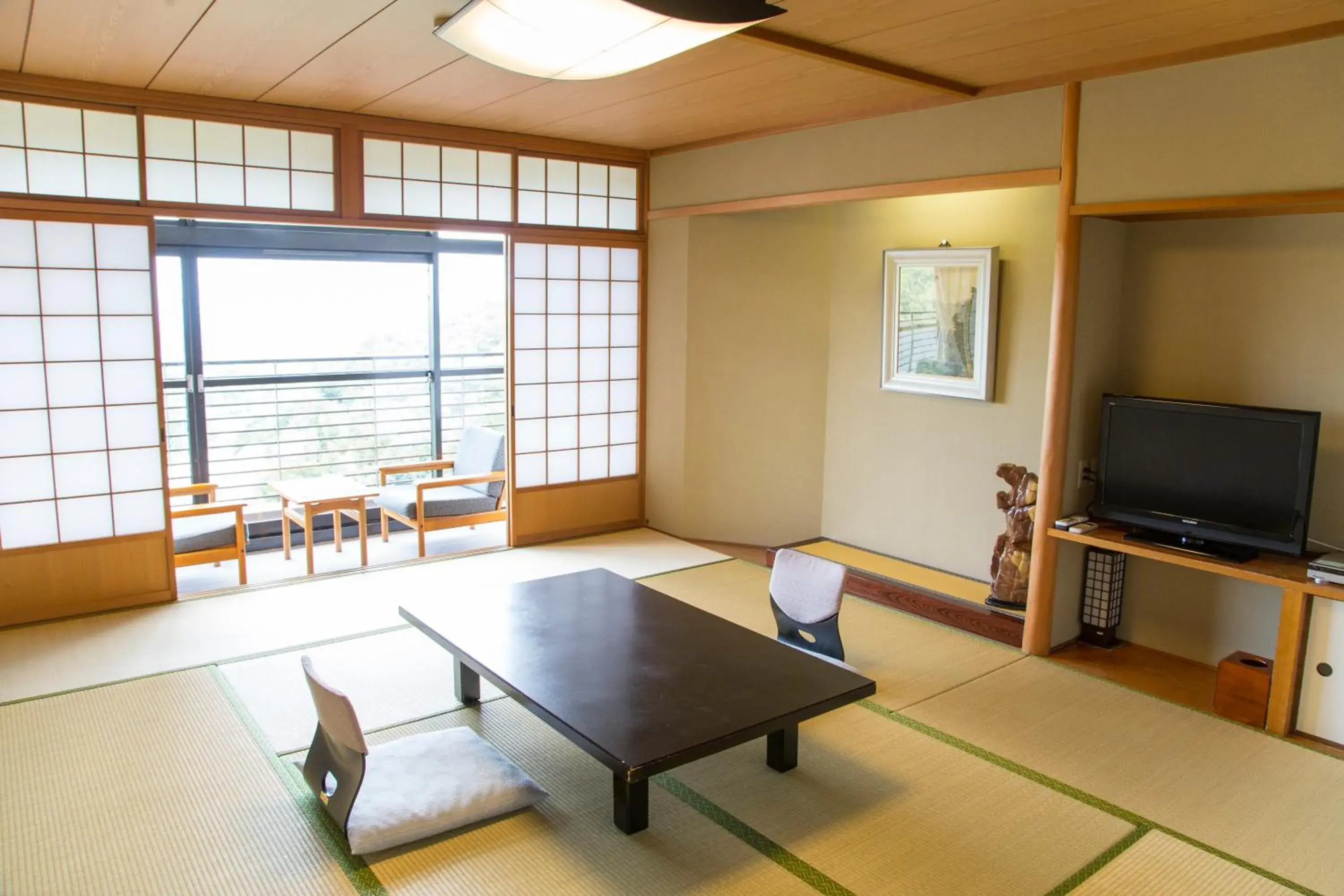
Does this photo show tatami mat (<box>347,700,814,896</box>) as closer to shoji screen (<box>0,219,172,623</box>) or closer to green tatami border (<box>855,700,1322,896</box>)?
green tatami border (<box>855,700,1322,896</box>)

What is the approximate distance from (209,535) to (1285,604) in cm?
512

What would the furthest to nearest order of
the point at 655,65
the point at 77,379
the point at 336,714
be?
the point at 77,379
the point at 655,65
the point at 336,714

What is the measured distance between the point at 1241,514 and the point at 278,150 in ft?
16.2

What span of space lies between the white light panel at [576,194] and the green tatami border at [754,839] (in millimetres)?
3874

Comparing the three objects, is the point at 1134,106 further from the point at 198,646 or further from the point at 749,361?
the point at 198,646

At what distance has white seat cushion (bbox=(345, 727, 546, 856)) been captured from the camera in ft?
8.90

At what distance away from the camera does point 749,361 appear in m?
6.06

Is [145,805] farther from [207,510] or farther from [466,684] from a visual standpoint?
[207,510]

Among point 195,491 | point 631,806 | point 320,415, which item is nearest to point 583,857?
point 631,806

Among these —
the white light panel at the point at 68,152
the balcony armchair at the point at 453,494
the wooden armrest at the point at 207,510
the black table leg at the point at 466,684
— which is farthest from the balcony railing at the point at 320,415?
the black table leg at the point at 466,684

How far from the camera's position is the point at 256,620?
4.58 meters

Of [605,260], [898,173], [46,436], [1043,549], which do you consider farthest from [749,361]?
[46,436]

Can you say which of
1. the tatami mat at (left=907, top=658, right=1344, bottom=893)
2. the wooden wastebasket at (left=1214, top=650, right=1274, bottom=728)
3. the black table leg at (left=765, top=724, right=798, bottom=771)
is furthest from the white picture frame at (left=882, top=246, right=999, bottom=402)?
→ the black table leg at (left=765, top=724, right=798, bottom=771)

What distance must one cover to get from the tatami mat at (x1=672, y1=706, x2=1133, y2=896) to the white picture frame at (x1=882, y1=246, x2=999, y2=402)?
7.88 feet
